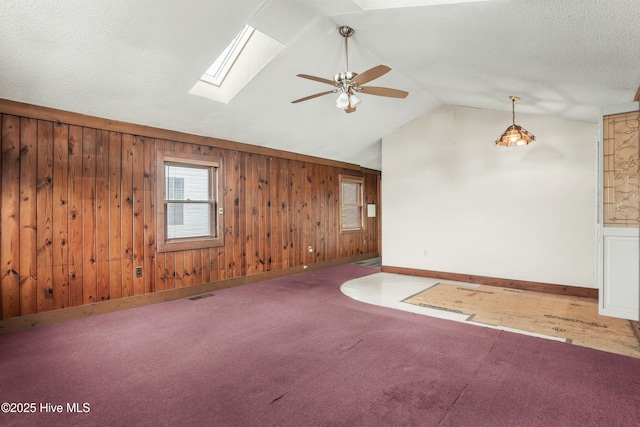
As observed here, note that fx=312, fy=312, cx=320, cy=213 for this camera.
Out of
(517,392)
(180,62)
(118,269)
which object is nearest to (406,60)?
(180,62)

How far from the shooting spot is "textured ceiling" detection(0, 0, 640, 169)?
2.42 meters

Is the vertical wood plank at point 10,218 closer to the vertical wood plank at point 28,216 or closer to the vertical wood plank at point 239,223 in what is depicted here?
the vertical wood plank at point 28,216

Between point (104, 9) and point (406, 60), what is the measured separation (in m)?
3.04

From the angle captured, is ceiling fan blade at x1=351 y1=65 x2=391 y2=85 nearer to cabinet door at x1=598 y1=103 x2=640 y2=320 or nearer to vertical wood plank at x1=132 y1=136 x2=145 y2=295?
cabinet door at x1=598 y1=103 x2=640 y2=320

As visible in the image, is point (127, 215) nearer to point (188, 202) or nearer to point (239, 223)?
point (188, 202)

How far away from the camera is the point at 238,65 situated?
3.89m

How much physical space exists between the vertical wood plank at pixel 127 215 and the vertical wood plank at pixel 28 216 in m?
0.85

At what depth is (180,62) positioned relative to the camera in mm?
3232

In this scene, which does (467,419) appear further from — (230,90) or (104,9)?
(230,90)

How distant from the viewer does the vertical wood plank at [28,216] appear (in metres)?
3.33

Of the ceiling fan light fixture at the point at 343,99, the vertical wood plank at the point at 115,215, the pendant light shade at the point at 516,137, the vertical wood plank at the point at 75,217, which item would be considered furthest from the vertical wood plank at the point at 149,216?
the pendant light shade at the point at 516,137

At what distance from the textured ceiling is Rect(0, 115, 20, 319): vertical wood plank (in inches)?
16.8

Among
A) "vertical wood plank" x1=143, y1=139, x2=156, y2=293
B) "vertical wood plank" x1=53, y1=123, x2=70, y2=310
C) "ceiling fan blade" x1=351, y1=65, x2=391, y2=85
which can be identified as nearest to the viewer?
"ceiling fan blade" x1=351, y1=65, x2=391, y2=85

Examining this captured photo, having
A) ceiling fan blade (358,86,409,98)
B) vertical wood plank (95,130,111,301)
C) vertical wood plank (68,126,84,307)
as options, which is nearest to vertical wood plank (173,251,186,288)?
vertical wood plank (95,130,111,301)
